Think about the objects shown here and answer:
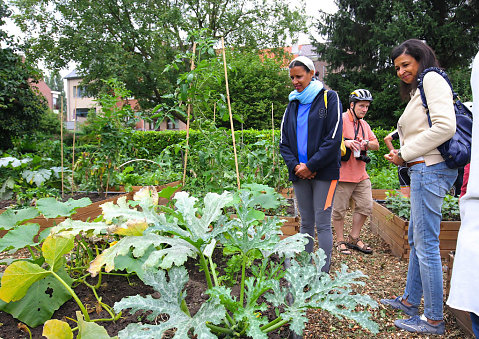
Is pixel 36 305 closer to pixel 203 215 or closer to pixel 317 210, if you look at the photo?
pixel 203 215

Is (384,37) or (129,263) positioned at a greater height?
(384,37)

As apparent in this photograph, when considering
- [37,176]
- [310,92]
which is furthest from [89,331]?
[37,176]

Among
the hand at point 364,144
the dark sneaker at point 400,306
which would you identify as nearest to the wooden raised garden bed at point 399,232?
the hand at point 364,144

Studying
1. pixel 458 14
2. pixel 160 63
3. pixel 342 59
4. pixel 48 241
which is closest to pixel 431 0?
pixel 458 14

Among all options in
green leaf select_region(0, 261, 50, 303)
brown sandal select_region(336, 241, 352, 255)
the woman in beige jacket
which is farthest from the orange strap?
green leaf select_region(0, 261, 50, 303)

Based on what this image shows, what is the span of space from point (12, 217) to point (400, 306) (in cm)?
268

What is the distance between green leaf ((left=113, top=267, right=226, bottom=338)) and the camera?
1.09 meters

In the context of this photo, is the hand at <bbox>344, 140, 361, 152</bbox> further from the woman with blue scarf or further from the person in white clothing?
the person in white clothing

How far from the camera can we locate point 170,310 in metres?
1.21

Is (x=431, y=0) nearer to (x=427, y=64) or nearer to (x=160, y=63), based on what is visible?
(x=160, y=63)

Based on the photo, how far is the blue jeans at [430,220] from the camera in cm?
193

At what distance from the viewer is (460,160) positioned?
1.86m

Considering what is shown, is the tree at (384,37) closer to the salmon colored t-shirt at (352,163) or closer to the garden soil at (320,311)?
the salmon colored t-shirt at (352,163)

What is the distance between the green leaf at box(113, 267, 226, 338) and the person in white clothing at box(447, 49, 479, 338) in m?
0.74
